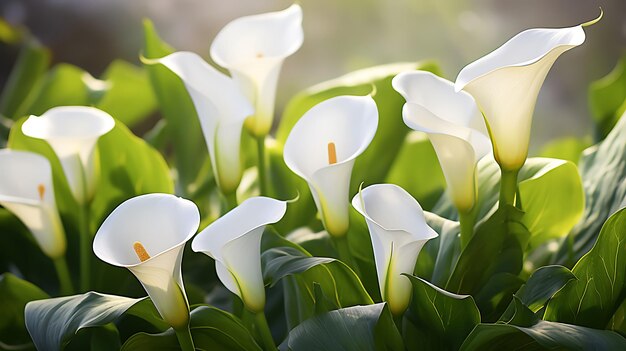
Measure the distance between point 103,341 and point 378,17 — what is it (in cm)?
121

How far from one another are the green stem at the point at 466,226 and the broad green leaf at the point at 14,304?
24 centimetres

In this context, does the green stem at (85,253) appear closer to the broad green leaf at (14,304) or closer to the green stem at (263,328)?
the broad green leaf at (14,304)

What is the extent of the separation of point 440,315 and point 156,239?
13 centimetres

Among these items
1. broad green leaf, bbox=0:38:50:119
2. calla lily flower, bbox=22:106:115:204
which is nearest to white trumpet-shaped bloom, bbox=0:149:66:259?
calla lily flower, bbox=22:106:115:204

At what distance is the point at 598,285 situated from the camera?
1.17 feet

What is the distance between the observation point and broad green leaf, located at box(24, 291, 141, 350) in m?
0.36

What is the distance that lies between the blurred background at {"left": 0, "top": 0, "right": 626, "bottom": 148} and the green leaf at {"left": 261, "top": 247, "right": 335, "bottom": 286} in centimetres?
115

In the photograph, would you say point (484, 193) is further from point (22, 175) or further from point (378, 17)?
point (378, 17)

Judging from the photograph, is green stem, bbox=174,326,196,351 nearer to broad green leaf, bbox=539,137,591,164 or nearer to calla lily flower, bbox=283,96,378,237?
calla lily flower, bbox=283,96,378,237

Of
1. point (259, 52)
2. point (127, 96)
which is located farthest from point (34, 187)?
point (127, 96)

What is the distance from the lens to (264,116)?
0.47 meters

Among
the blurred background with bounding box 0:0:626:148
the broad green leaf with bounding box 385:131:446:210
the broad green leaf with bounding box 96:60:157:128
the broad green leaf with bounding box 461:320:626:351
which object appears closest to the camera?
the broad green leaf with bounding box 461:320:626:351

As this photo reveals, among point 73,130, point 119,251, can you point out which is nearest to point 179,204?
point 119,251

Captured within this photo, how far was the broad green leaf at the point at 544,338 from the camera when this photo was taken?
31 centimetres
